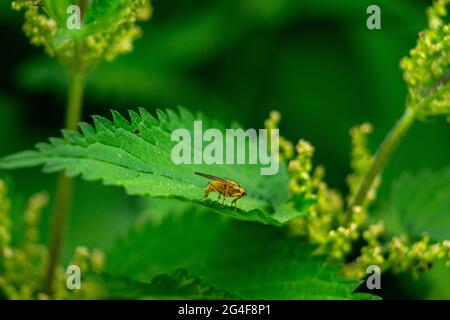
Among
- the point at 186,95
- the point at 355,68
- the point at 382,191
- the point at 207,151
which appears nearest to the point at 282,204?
the point at 207,151

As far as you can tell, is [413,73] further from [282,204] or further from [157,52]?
[157,52]

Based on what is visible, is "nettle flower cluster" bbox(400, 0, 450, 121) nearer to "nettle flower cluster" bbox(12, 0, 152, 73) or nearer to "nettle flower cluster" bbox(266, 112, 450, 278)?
"nettle flower cluster" bbox(266, 112, 450, 278)

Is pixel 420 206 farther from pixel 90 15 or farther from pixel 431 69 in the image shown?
pixel 90 15

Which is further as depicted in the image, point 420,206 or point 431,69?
point 420,206

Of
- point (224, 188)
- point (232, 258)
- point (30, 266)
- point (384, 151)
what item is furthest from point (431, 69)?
point (30, 266)

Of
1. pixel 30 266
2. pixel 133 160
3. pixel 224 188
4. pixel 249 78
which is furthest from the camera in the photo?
pixel 249 78
